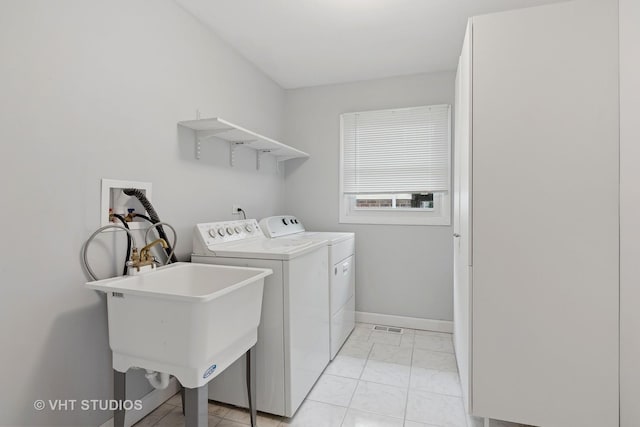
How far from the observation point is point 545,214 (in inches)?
54.9

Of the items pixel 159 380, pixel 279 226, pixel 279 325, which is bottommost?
pixel 159 380

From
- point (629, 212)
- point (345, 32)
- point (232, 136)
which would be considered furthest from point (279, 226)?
point (629, 212)

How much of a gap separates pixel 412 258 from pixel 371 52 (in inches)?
71.6

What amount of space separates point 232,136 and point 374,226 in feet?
5.14

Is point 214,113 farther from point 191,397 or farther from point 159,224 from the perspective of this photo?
point 191,397

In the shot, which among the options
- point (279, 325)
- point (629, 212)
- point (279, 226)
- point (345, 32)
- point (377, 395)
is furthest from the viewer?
point (279, 226)

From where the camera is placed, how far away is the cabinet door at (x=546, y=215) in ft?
4.41

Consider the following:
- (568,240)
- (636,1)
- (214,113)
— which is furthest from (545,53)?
(214,113)

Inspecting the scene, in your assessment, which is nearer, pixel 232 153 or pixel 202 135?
pixel 202 135

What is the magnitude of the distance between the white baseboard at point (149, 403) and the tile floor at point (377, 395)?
0.09ft

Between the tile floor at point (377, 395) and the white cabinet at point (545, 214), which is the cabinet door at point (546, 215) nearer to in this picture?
the white cabinet at point (545, 214)

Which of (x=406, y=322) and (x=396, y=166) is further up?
(x=396, y=166)

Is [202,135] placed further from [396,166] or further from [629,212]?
[629,212]

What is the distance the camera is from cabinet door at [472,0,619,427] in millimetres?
1343
